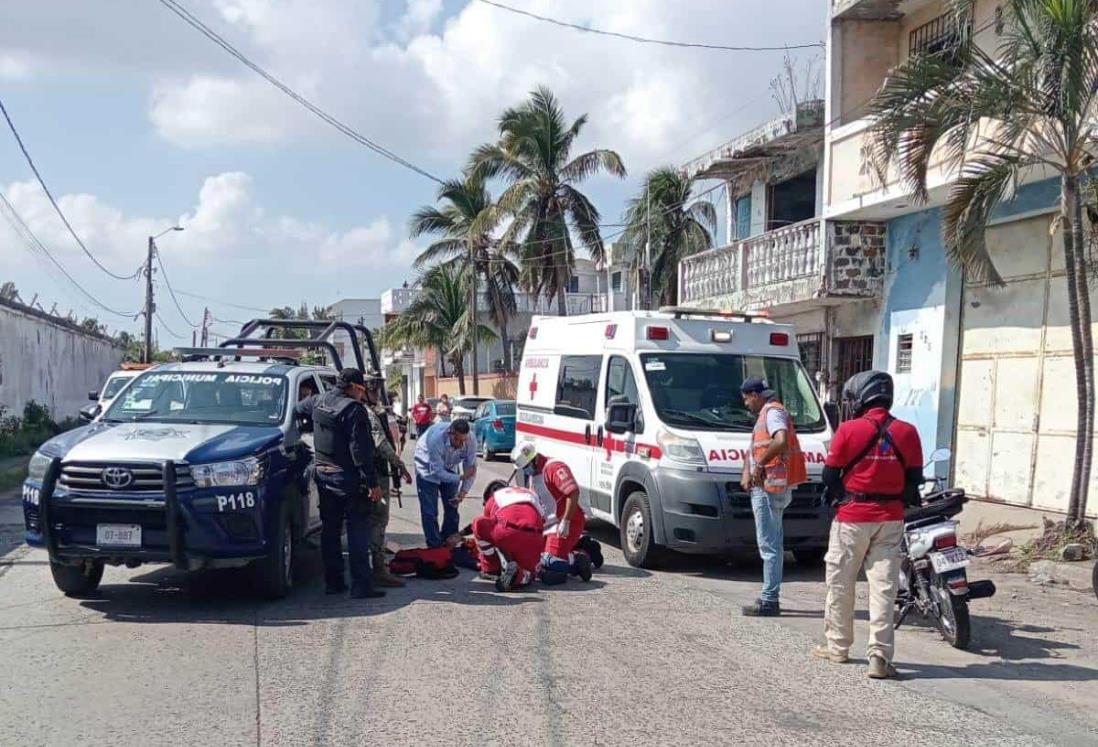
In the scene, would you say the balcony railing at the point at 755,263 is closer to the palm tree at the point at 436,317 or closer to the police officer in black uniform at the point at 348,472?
the police officer in black uniform at the point at 348,472

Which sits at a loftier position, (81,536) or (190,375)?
(190,375)

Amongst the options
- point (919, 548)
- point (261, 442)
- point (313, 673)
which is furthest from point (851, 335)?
point (313, 673)

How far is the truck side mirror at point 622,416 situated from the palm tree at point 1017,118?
4.26 metres

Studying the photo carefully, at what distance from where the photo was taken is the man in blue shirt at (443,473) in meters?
9.71

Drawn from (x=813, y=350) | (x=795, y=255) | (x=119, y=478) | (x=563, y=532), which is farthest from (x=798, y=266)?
(x=119, y=478)

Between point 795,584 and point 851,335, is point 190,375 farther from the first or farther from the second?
point 851,335

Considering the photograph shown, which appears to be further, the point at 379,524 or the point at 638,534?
the point at 638,534

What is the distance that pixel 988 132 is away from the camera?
1291cm

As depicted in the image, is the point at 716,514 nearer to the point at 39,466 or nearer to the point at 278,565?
the point at 278,565

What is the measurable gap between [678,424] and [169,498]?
4702 mm

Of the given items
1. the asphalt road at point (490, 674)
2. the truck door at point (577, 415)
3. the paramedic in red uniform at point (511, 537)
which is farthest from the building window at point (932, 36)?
the paramedic in red uniform at point (511, 537)

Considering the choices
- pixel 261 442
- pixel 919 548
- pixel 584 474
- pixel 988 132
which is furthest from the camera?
pixel 988 132

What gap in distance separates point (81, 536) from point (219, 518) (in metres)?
0.97

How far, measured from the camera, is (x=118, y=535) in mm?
7168
